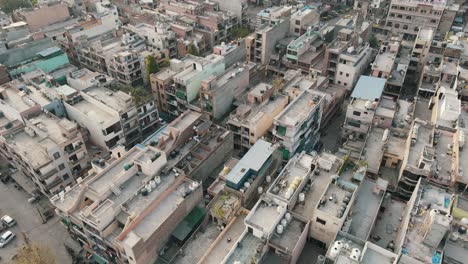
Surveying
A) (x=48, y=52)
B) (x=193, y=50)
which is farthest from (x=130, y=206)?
(x=193, y=50)

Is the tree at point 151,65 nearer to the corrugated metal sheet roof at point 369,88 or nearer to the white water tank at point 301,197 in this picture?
the corrugated metal sheet roof at point 369,88

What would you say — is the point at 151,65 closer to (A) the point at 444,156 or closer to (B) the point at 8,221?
(B) the point at 8,221

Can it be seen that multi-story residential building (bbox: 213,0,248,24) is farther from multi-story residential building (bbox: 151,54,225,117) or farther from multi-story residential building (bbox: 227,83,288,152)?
multi-story residential building (bbox: 227,83,288,152)

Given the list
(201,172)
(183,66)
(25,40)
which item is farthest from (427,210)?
(25,40)

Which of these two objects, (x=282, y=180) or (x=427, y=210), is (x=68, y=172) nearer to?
(x=282, y=180)

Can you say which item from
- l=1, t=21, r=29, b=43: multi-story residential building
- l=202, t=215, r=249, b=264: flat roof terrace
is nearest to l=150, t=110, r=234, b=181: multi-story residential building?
l=202, t=215, r=249, b=264: flat roof terrace

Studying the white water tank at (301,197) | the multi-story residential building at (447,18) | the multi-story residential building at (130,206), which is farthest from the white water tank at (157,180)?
the multi-story residential building at (447,18)
